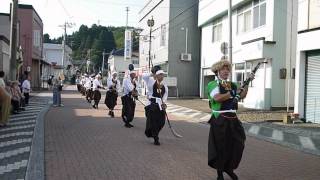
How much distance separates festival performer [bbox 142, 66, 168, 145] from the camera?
12.1 metres

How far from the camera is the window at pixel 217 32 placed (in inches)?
1405

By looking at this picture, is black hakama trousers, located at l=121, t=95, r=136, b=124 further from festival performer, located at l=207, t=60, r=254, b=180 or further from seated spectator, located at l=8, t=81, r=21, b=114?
festival performer, located at l=207, t=60, r=254, b=180

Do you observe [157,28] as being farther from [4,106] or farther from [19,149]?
[19,149]

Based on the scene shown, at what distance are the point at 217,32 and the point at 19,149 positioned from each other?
27141mm

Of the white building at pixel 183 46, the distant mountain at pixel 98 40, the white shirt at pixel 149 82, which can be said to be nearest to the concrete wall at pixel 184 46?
the white building at pixel 183 46

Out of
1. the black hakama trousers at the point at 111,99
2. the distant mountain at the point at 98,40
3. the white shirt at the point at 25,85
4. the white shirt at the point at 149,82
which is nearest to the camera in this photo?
the white shirt at the point at 149,82

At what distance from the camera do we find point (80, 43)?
13550 cm

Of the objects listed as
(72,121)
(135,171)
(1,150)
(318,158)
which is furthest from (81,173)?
(72,121)

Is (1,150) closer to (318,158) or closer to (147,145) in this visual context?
(147,145)

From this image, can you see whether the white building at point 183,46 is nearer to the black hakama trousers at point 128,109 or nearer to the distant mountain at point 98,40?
the black hakama trousers at point 128,109

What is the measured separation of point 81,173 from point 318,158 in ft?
17.9

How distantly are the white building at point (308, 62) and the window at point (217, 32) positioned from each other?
51.9ft

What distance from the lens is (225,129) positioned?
7824 millimetres

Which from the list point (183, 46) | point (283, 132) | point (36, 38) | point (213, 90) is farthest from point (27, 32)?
point (213, 90)
